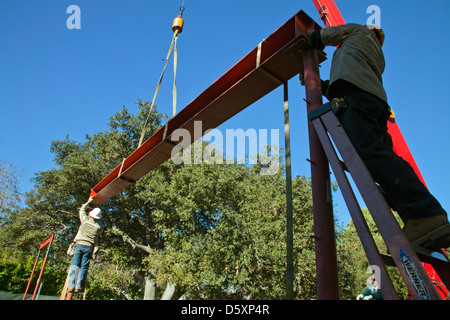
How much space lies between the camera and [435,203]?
143cm

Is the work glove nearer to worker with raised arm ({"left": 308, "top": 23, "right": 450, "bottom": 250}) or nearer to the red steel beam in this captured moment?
worker with raised arm ({"left": 308, "top": 23, "right": 450, "bottom": 250})

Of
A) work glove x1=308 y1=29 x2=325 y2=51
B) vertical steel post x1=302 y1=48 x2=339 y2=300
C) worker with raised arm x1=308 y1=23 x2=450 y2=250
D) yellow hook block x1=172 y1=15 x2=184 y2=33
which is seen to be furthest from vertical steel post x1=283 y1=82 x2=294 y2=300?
yellow hook block x1=172 y1=15 x2=184 y2=33

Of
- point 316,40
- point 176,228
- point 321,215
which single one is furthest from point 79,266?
point 176,228

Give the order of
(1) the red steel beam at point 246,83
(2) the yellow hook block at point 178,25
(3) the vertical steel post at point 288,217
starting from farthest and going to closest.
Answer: (2) the yellow hook block at point 178,25 → (1) the red steel beam at point 246,83 → (3) the vertical steel post at point 288,217

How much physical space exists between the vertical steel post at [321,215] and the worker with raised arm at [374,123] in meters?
0.25

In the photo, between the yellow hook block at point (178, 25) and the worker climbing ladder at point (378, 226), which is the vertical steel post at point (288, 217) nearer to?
the worker climbing ladder at point (378, 226)

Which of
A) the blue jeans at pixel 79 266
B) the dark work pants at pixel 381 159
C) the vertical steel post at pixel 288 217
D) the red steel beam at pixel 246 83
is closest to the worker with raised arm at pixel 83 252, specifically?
the blue jeans at pixel 79 266

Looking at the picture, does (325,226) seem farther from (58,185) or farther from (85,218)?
(58,185)

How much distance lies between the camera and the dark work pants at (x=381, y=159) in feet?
4.75

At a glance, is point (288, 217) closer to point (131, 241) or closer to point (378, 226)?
point (378, 226)

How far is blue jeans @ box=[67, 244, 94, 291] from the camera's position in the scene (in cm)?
522
